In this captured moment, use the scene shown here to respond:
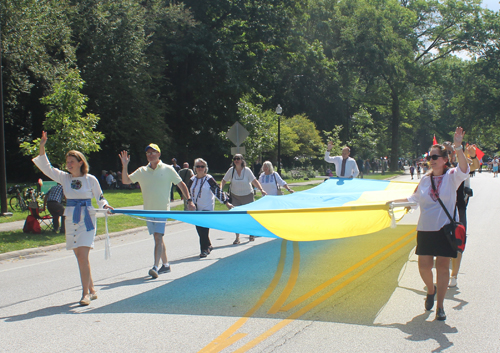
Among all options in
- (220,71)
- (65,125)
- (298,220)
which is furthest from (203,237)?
(220,71)

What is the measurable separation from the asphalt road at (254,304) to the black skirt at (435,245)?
75cm

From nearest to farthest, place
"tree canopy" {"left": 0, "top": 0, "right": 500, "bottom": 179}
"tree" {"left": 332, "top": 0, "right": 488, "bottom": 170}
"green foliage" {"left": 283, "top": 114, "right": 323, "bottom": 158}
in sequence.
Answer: "tree canopy" {"left": 0, "top": 0, "right": 500, "bottom": 179}, "green foliage" {"left": 283, "top": 114, "right": 323, "bottom": 158}, "tree" {"left": 332, "top": 0, "right": 488, "bottom": 170}

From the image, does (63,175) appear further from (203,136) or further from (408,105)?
(408,105)

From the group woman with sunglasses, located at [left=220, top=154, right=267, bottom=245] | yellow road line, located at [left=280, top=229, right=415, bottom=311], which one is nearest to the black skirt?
yellow road line, located at [left=280, top=229, right=415, bottom=311]

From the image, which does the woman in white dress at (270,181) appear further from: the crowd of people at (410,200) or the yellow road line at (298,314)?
the yellow road line at (298,314)

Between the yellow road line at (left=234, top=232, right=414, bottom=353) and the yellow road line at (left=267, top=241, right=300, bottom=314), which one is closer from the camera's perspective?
the yellow road line at (left=234, top=232, right=414, bottom=353)

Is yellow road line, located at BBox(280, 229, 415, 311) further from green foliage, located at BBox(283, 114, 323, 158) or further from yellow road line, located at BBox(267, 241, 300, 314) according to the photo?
green foliage, located at BBox(283, 114, 323, 158)

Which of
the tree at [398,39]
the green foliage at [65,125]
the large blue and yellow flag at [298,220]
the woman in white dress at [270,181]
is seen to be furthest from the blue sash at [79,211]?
the tree at [398,39]

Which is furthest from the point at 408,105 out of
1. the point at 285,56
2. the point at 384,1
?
the point at 285,56

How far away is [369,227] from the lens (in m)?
6.79

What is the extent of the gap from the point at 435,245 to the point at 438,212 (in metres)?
0.36

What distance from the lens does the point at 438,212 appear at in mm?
5285

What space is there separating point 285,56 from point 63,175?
36568mm

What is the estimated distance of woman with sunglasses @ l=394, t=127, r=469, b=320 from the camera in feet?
17.3
